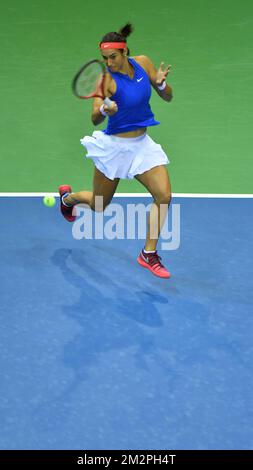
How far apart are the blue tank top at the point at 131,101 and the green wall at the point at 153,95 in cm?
204

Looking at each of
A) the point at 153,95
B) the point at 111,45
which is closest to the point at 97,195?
the point at 111,45

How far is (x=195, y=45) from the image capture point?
1109 centimetres

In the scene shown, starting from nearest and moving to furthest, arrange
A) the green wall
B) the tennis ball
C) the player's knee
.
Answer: the player's knee → the tennis ball → the green wall

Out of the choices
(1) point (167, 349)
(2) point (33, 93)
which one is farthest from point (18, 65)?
(1) point (167, 349)

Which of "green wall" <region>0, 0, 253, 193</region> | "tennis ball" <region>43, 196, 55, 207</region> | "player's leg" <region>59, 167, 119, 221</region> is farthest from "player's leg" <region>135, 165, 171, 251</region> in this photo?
"green wall" <region>0, 0, 253, 193</region>

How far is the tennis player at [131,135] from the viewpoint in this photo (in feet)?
22.0

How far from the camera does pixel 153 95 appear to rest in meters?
10.3

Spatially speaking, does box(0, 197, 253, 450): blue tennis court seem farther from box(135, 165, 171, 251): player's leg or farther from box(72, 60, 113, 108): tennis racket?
box(72, 60, 113, 108): tennis racket

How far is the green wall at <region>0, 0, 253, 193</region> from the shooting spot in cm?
917

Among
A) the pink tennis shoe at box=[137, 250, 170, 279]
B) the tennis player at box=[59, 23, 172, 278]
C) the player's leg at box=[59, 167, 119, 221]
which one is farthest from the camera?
the player's leg at box=[59, 167, 119, 221]

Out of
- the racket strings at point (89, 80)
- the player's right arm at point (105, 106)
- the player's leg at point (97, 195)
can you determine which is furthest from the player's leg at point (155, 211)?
the racket strings at point (89, 80)

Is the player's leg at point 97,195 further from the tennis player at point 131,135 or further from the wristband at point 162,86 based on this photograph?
the wristband at point 162,86

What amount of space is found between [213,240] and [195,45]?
409 cm

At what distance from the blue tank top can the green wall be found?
2.04 metres
